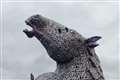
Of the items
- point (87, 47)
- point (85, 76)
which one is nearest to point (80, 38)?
point (87, 47)

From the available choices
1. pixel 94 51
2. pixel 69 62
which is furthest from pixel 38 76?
pixel 94 51

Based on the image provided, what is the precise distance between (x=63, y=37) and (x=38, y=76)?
1009 mm

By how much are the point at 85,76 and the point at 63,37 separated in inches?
36.5

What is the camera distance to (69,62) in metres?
8.57

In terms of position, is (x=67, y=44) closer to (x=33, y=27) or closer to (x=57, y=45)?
(x=57, y=45)

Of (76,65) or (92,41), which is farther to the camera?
(92,41)

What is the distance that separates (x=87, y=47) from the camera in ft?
28.3

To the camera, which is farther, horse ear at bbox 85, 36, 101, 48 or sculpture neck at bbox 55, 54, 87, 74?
horse ear at bbox 85, 36, 101, 48

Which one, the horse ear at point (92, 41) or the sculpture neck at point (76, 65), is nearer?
the sculpture neck at point (76, 65)

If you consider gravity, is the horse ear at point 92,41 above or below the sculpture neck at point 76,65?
above

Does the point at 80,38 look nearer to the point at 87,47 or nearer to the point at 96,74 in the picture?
the point at 87,47

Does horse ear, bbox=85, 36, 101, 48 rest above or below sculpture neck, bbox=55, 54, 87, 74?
above

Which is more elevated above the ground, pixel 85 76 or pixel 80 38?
pixel 80 38

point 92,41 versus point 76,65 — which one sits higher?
point 92,41
